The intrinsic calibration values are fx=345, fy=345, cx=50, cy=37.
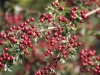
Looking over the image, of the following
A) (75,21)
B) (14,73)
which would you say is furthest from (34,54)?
(75,21)

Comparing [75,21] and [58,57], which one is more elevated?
[75,21]

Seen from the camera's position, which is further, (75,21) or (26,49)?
(75,21)

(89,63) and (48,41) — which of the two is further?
(89,63)

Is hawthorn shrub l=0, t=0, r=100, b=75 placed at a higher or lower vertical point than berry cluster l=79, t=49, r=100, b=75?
higher

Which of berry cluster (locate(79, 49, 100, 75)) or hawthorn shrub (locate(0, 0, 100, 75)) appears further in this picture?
berry cluster (locate(79, 49, 100, 75))

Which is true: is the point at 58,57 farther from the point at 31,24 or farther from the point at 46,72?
the point at 31,24

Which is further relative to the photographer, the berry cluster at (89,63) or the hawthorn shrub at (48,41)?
the berry cluster at (89,63)

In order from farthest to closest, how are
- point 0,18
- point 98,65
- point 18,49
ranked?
point 0,18 < point 98,65 < point 18,49

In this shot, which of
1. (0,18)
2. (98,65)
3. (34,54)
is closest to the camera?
(98,65)

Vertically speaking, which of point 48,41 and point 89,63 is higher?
point 48,41

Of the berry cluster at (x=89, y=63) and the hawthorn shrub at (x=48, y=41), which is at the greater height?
the hawthorn shrub at (x=48, y=41)

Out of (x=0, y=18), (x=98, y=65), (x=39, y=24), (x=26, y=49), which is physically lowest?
(x=98, y=65)
